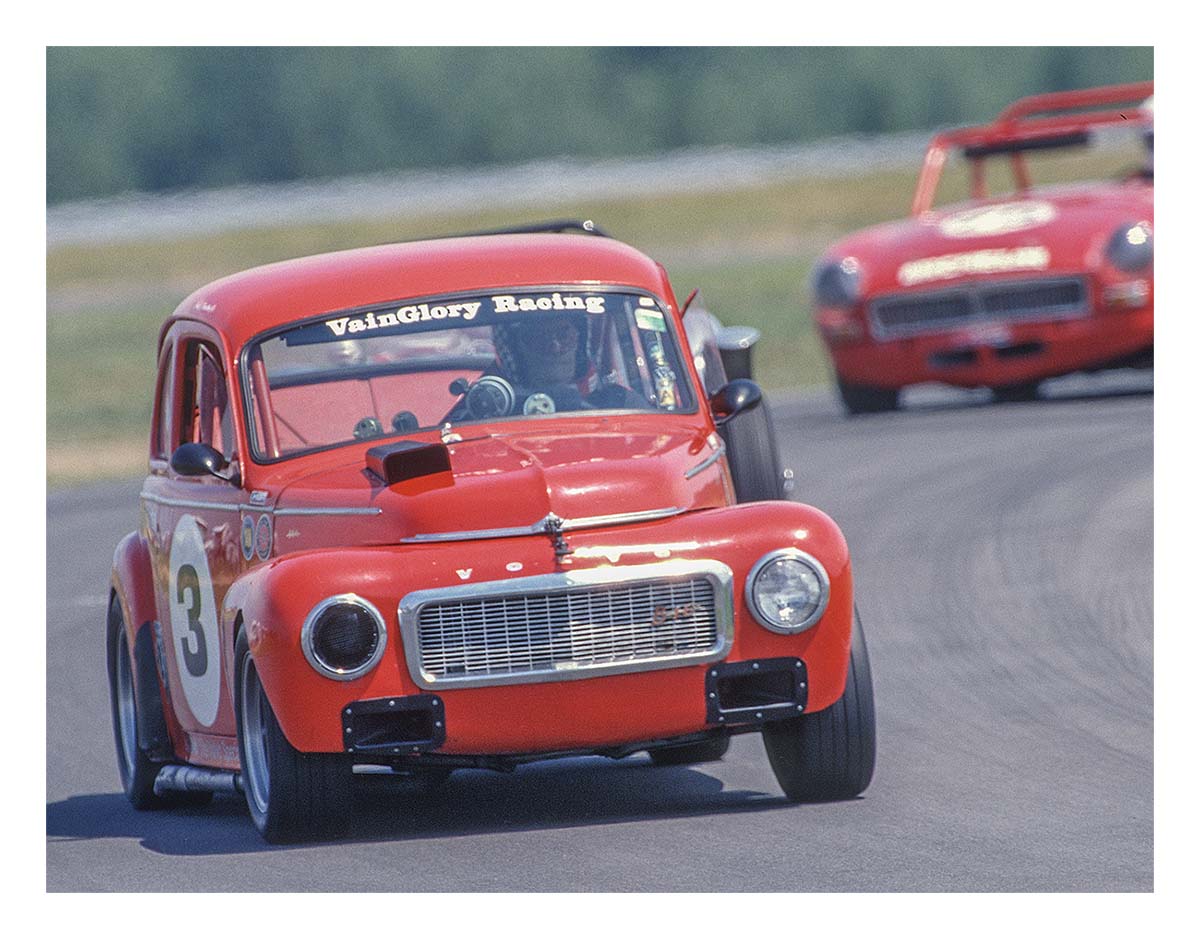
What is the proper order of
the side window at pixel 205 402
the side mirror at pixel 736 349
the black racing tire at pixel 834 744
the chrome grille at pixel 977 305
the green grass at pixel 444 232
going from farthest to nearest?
the green grass at pixel 444 232 → the chrome grille at pixel 977 305 → the side mirror at pixel 736 349 → the side window at pixel 205 402 → the black racing tire at pixel 834 744

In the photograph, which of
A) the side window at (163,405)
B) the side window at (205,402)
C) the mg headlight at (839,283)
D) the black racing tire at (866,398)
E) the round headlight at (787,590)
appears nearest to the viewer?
the round headlight at (787,590)

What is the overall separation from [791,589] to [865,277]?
8.26 m

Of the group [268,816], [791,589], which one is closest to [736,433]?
[791,589]

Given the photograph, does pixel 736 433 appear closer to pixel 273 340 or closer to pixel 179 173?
pixel 273 340

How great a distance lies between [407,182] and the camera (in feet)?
59.8

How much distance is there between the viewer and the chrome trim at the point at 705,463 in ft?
19.8

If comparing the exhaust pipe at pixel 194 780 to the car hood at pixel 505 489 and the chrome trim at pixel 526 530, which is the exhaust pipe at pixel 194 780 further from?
the chrome trim at pixel 526 530

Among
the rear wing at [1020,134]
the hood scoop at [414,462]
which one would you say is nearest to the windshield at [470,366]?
the hood scoop at [414,462]

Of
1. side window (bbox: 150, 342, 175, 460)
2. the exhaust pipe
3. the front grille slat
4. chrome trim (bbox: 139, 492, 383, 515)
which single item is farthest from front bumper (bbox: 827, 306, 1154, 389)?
the front grille slat

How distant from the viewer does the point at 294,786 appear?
5.67 m

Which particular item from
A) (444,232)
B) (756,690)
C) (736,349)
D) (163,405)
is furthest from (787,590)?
(444,232)

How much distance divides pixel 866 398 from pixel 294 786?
9317 mm

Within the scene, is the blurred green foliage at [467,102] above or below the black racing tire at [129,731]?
above

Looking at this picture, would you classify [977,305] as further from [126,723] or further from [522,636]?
[522,636]
